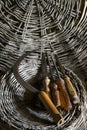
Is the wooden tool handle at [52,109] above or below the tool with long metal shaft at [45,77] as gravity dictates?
below

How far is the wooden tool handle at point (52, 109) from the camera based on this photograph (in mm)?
1173

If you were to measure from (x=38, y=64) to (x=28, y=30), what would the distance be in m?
0.15

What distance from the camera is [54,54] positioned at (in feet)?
4.33

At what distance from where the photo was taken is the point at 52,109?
1178mm

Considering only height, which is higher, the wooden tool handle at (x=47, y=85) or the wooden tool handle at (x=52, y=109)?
the wooden tool handle at (x=47, y=85)

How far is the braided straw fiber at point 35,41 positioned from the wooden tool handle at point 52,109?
43mm

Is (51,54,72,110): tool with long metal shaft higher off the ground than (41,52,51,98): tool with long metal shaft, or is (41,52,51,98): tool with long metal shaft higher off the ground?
(41,52,51,98): tool with long metal shaft

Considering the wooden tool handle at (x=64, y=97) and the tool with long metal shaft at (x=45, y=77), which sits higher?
the tool with long metal shaft at (x=45, y=77)

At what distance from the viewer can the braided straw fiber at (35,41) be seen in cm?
125

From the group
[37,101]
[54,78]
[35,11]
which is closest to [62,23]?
[35,11]

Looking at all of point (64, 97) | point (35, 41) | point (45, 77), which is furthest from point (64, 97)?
point (35, 41)

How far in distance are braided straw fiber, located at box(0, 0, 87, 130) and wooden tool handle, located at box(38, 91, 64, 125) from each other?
0.14ft

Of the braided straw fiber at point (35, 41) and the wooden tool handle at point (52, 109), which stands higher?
the braided straw fiber at point (35, 41)

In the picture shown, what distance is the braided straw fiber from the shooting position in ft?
4.09
